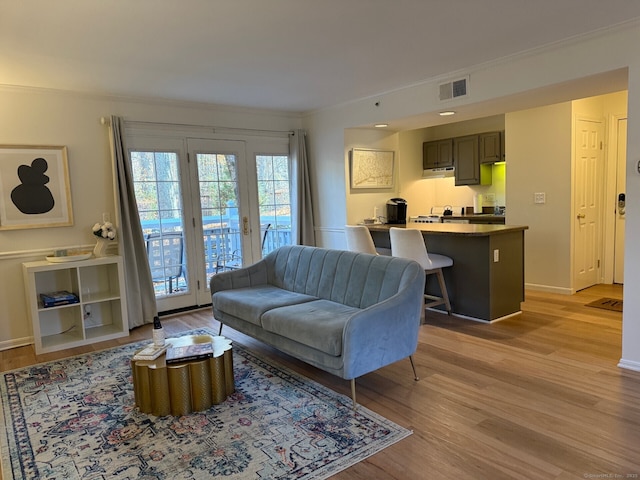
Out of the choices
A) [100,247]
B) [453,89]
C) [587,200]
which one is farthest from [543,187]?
[100,247]

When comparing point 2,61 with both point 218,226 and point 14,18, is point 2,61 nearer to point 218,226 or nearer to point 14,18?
point 14,18

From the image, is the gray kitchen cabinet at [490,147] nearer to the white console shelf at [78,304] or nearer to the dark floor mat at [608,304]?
the dark floor mat at [608,304]

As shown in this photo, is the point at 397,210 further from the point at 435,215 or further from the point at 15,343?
the point at 15,343

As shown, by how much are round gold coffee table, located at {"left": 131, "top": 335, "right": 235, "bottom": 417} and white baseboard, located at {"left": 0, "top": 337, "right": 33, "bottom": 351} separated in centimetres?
228

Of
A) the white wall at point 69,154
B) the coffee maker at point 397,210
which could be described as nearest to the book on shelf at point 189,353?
the white wall at point 69,154

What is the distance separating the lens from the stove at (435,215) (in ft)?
23.5

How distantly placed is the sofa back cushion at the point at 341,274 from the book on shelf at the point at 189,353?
118cm

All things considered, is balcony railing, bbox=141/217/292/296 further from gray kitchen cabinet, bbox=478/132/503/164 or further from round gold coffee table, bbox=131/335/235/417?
gray kitchen cabinet, bbox=478/132/503/164

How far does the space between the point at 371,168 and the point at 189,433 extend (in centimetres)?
427

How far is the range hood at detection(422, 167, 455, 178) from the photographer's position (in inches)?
288

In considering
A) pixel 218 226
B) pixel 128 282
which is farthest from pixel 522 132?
pixel 128 282

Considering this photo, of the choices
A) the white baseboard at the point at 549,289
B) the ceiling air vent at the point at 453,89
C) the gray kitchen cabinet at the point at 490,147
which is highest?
the ceiling air vent at the point at 453,89

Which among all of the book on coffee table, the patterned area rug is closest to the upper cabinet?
the patterned area rug

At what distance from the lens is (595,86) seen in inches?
146
